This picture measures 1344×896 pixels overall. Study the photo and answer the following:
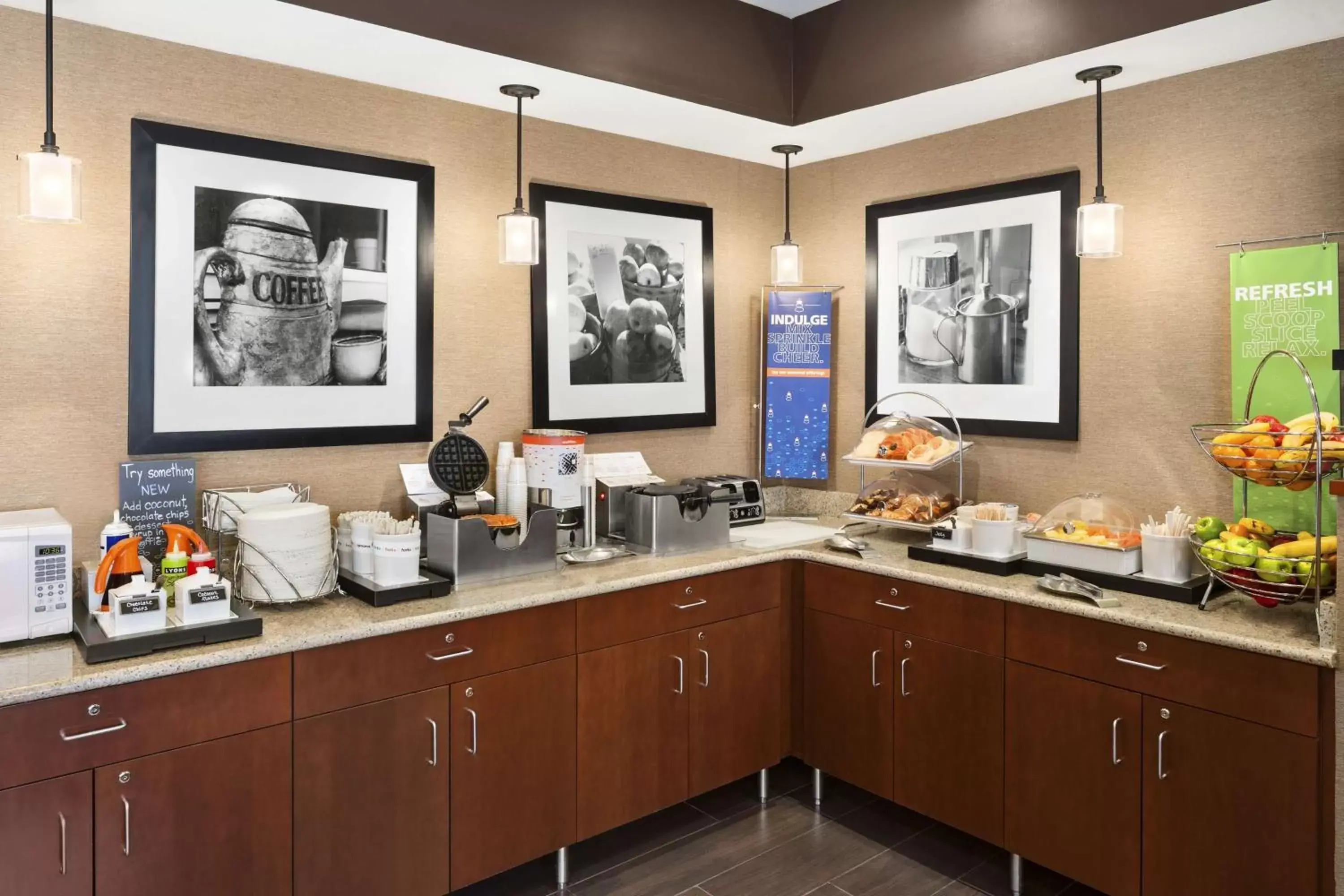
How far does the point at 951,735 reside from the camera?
3027 mm

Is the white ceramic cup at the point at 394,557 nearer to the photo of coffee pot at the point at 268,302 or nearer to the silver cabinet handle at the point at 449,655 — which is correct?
the silver cabinet handle at the point at 449,655

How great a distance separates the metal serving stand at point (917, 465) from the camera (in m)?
3.40

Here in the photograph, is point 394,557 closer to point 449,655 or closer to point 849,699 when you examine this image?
point 449,655

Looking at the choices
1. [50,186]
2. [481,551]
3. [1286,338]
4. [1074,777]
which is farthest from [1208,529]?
[50,186]

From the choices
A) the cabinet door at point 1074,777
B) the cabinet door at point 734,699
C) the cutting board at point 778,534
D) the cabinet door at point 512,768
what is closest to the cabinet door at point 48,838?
the cabinet door at point 512,768

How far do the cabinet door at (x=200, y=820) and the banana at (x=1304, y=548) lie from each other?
2.59m

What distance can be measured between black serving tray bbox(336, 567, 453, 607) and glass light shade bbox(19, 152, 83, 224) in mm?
1161

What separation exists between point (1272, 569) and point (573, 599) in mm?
1915

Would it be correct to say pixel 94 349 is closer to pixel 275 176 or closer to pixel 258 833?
pixel 275 176

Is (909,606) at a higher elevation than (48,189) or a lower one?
lower

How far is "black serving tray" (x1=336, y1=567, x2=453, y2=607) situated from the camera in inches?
102

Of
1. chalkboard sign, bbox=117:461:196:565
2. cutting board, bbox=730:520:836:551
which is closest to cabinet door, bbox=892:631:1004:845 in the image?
cutting board, bbox=730:520:836:551

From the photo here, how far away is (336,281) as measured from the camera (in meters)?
3.00

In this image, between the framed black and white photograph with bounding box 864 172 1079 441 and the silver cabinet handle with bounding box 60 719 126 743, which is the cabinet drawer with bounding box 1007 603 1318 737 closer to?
the framed black and white photograph with bounding box 864 172 1079 441
